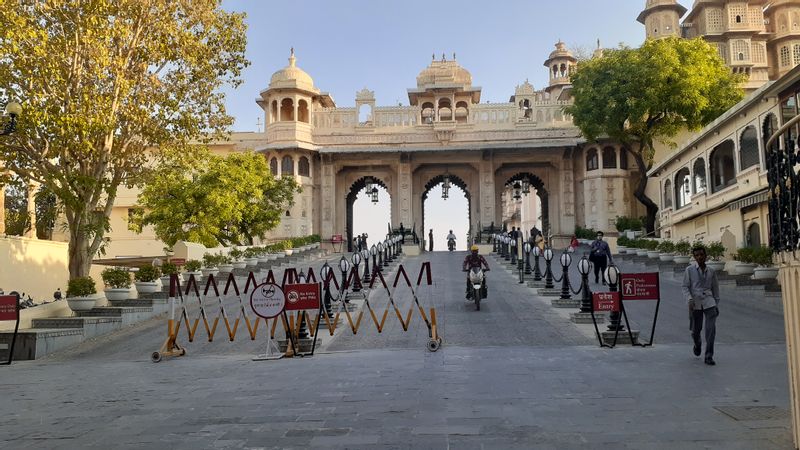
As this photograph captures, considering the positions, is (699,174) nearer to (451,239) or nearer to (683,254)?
(683,254)

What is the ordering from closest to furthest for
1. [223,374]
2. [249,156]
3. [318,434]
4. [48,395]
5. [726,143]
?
[318,434]
[48,395]
[223,374]
[726,143]
[249,156]

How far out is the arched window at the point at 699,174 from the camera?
29044mm

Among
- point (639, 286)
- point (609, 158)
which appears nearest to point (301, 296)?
point (639, 286)

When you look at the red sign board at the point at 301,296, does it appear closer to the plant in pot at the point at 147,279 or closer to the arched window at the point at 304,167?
the plant in pot at the point at 147,279

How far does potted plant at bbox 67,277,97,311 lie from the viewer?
16062 millimetres

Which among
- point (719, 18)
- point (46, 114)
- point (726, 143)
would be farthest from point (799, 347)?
point (719, 18)

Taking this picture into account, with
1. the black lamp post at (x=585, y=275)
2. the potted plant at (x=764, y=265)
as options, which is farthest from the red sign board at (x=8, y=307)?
the potted plant at (x=764, y=265)

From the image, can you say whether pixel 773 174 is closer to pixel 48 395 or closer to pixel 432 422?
pixel 432 422

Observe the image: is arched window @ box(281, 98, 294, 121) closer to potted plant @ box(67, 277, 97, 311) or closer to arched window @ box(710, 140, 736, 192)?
arched window @ box(710, 140, 736, 192)

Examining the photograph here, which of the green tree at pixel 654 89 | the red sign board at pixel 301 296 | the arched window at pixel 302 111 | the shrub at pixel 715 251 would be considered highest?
the arched window at pixel 302 111

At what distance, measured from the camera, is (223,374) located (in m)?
8.95

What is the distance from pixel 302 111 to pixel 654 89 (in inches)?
846

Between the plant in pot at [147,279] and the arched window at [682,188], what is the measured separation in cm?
2315

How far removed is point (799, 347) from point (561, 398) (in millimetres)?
2370
